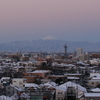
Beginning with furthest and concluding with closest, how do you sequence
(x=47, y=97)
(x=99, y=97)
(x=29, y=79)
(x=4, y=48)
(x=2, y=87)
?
(x=4, y=48) < (x=29, y=79) < (x=2, y=87) < (x=47, y=97) < (x=99, y=97)

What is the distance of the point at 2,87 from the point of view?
591 inches

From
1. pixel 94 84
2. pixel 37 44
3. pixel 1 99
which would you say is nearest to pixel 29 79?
pixel 94 84

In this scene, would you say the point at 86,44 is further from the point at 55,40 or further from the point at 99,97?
the point at 99,97

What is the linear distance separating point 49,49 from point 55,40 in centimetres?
1595

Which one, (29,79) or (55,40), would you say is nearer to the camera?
(29,79)

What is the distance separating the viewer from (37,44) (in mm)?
159250

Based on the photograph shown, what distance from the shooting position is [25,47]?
150 metres

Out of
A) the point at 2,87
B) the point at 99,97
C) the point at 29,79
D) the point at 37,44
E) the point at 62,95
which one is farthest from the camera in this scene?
the point at 37,44

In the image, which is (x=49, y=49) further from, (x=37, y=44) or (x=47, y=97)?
(x=47, y=97)

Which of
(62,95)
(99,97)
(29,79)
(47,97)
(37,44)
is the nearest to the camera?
(99,97)

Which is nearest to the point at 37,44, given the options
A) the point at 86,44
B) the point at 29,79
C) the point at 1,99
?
the point at 86,44

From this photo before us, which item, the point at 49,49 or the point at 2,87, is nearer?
the point at 2,87

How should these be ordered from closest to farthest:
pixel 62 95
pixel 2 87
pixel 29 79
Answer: pixel 62 95, pixel 2 87, pixel 29 79

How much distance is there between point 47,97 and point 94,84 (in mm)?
7282
